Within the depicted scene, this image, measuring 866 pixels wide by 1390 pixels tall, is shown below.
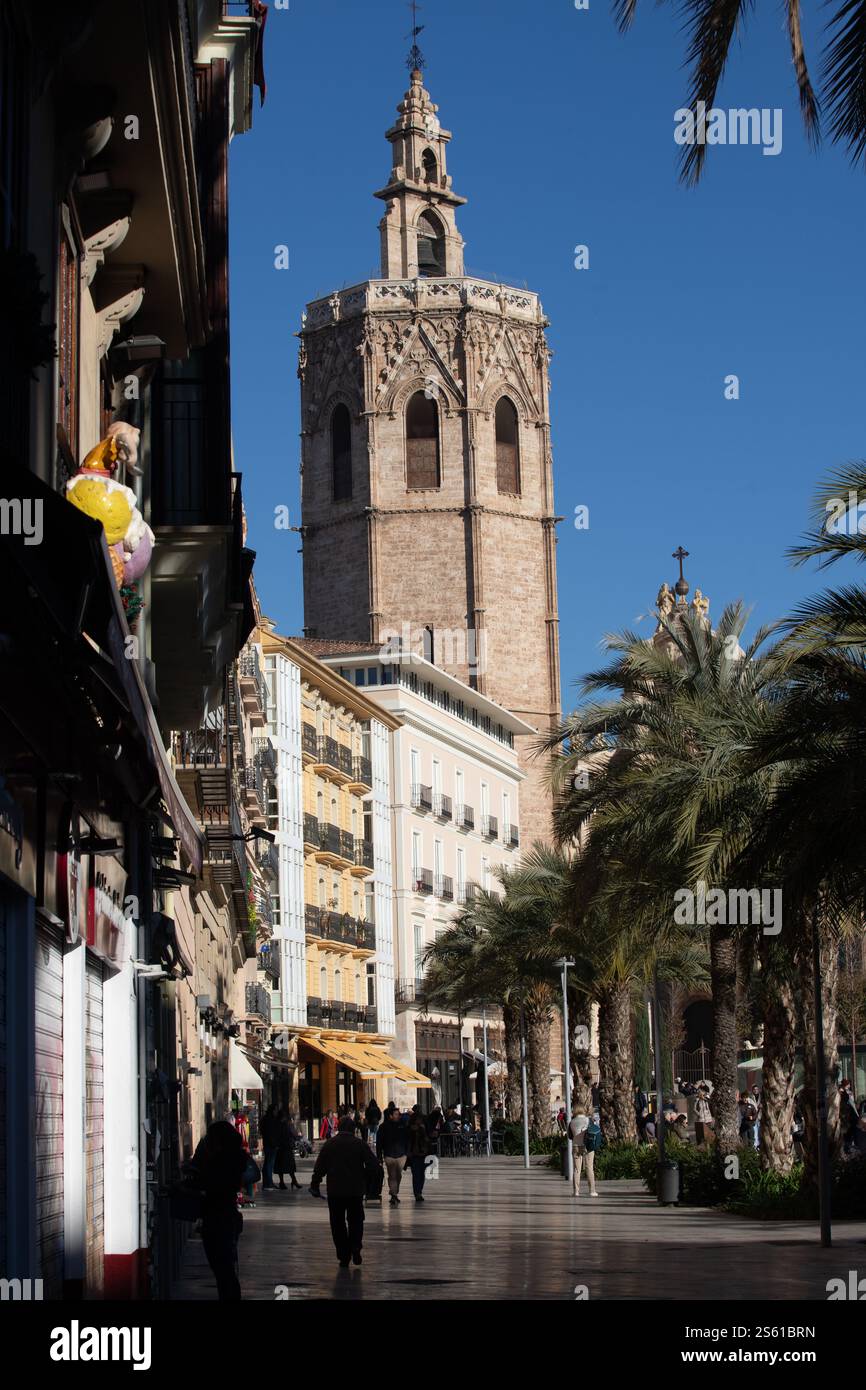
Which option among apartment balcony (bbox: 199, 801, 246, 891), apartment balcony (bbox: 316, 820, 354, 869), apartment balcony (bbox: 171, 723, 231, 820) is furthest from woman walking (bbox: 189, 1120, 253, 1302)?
apartment balcony (bbox: 316, 820, 354, 869)

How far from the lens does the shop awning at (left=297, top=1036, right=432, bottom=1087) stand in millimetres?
69000

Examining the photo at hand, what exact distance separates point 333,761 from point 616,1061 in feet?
117

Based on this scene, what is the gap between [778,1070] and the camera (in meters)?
29.3

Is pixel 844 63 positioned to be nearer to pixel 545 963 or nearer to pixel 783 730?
pixel 783 730

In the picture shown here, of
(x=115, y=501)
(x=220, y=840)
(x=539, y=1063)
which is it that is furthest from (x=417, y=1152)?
(x=115, y=501)

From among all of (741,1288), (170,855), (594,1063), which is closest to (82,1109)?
(170,855)

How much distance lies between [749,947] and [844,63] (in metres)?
12.7

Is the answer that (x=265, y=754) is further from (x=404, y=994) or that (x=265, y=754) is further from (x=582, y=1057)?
(x=404, y=994)

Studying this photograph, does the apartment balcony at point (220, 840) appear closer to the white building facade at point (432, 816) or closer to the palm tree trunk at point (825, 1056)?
the palm tree trunk at point (825, 1056)

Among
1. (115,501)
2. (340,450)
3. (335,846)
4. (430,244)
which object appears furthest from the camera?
(430,244)

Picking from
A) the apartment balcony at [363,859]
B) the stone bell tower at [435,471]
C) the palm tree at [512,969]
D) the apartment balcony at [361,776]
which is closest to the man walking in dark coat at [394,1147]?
the palm tree at [512,969]

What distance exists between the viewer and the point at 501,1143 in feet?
208

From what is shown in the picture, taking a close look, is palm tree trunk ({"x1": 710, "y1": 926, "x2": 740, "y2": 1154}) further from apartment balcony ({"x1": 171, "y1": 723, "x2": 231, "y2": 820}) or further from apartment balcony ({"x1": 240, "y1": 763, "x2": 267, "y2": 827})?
apartment balcony ({"x1": 240, "y1": 763, "x2": 267, "y2": 827})

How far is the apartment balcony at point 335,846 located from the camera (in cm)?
7412
